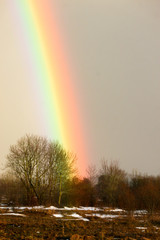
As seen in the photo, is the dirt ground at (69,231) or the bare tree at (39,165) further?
the bare tree at (39,165)

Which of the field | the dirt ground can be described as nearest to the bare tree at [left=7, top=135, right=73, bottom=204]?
the field

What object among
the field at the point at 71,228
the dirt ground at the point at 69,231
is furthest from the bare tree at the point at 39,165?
the dirt ground at the point at 69,231

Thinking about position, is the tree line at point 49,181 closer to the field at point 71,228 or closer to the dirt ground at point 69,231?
the field at point 71,228

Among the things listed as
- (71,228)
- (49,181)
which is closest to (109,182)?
(49,181)

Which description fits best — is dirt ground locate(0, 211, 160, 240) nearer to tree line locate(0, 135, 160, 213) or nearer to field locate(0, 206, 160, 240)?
field locate(0, 206, 160, 240)

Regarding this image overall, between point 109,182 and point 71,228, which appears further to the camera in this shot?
point 109,182

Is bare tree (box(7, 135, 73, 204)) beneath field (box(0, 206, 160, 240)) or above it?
above

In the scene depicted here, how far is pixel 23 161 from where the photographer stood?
119ft

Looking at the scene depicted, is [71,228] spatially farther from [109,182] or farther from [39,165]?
[109,182]

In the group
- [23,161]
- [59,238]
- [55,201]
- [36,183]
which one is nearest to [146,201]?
[55,201]

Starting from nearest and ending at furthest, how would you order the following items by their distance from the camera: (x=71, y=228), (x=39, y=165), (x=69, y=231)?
(x=69, y=231) < (x=71, y=228) < (x=39, y=165)

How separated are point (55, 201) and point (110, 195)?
13588 millimetres

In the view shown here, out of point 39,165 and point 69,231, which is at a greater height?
point 39,165

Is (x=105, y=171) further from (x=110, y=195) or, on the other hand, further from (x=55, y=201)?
(x=55, y=201)
